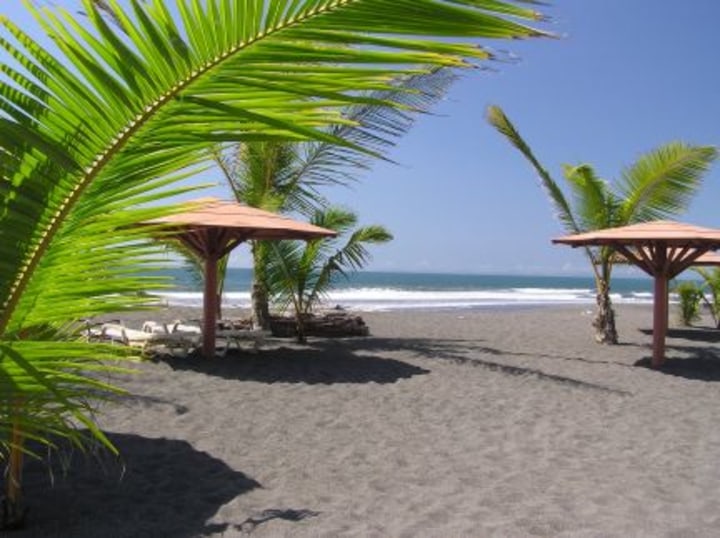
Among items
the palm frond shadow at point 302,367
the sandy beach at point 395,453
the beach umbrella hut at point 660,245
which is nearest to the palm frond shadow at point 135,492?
the sandy beach at point 395,453

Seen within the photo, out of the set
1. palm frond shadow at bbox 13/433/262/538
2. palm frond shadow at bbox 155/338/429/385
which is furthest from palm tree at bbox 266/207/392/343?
palm frond shadow at bbox 13/433/262/538

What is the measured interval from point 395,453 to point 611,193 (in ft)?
27.4

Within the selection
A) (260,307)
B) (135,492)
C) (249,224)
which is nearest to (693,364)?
(249,224)

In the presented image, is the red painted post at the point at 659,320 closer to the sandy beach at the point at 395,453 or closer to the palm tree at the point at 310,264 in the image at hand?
the sandy beach at the point at 395,453

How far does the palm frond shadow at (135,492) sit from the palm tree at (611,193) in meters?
8.80

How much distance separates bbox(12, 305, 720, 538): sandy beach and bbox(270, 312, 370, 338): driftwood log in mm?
2425

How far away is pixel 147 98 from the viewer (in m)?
1.08

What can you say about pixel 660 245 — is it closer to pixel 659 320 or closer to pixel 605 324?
pixel 659 320

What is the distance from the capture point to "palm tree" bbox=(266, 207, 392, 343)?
10852 millimetres

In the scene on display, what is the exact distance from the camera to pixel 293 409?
6133 mm

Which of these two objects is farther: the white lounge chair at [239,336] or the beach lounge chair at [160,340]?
the white lounge chair at [239,336]

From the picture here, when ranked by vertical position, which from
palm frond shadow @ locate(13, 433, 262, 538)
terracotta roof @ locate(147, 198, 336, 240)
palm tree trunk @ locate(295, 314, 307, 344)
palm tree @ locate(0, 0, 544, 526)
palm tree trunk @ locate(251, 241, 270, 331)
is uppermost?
terracotta roof @ locate(147, 198, 336, 240)

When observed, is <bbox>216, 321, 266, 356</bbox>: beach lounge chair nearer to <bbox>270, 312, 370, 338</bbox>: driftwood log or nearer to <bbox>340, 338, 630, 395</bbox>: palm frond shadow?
<bbox>340, 338, 630, 395</bbox>: palm frond shadow

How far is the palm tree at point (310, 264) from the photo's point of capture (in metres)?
10.9
